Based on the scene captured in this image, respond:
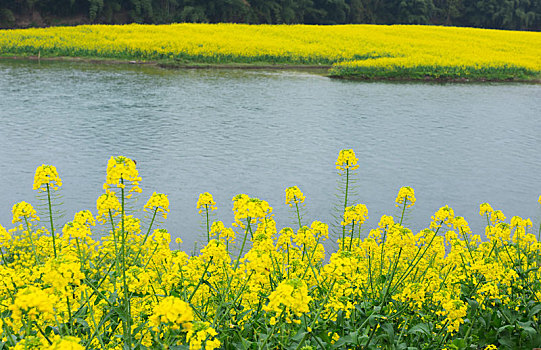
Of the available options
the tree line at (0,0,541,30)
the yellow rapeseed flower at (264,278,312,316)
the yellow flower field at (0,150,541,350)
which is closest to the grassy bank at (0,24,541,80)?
the tree line at (0,0,541,30)

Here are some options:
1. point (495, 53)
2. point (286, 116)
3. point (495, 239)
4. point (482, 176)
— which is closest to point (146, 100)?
point (286, 116)

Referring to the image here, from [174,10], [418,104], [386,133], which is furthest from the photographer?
[174,10]

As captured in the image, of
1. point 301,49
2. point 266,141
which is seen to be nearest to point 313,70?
point 301,49

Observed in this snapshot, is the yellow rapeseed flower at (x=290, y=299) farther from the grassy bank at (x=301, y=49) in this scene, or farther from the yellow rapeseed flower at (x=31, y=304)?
the grassy bank at (x=301, y=49)

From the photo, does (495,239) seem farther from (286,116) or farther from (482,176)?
(286,116)

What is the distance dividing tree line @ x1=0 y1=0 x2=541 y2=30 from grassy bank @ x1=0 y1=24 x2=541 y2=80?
8.58 metres

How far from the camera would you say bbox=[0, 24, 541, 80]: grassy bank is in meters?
21.0

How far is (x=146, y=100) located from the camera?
13250 millimetres

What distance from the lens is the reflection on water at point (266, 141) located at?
717cm

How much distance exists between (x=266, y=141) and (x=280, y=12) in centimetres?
3253

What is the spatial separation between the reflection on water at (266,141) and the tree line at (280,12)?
20333 millimetres

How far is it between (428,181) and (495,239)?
4462 millimetres

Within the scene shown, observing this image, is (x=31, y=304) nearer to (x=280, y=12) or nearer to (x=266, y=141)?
(x=266, y=141)

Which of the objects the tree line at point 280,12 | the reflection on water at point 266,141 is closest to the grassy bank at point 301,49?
the reflection on water at point 266,141
